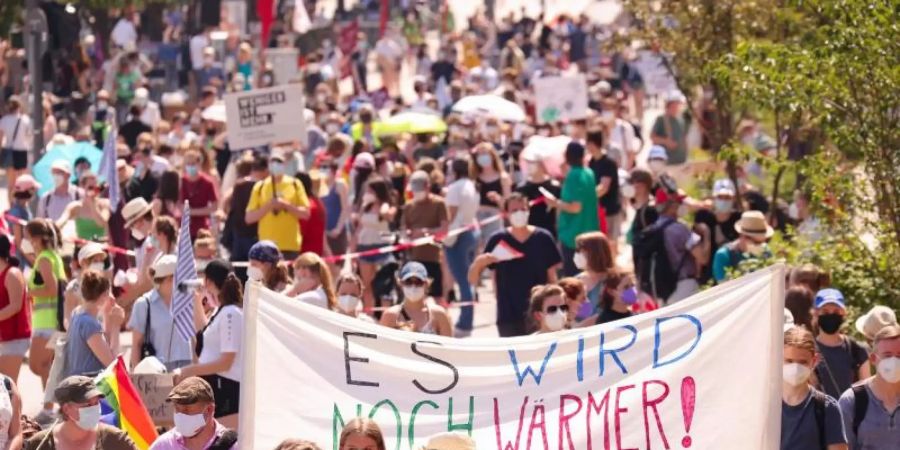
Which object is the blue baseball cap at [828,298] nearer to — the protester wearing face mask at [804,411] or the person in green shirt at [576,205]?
the protester wearing face mask at [804,411]

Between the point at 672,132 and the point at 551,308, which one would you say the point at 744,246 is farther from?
the point at 672,132

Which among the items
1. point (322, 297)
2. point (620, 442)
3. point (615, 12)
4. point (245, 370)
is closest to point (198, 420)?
point (245, 370)

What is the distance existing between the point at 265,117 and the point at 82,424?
39.1 ft

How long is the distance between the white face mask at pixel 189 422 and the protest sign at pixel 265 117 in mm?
12108

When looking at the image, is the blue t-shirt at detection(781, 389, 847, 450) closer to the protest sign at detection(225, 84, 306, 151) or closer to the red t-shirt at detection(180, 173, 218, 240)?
the red t-shirt at detection(180, 173, 218, 240)

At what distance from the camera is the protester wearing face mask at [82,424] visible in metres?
9.09

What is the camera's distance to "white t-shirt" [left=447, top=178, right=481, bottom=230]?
17859 millimetres

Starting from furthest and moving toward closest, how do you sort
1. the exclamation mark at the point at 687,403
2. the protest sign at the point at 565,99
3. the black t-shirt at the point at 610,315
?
1. the protest sign at the point at 565,99
2. the black t-shirt at the point at 610,315
3. the exclamation mark at the point at 687,403

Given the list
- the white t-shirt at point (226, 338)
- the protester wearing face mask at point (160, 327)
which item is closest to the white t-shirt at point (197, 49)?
the protester wearing face mask at point (160, 327)

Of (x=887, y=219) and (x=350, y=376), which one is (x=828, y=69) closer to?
(x=887, y=219)

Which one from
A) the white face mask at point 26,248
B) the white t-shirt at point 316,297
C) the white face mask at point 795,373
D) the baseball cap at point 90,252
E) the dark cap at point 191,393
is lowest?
the white face mask at point 26,248

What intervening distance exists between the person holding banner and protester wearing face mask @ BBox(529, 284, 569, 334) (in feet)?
9.09

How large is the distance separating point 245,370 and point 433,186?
33.1 feet

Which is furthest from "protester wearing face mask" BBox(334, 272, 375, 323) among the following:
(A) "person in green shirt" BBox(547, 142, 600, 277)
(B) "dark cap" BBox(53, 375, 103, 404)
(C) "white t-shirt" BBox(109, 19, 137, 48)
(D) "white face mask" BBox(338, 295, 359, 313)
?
(C) "white t-shirt" BBox(109, 19, 137, 48)
